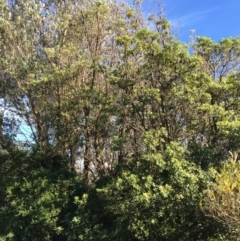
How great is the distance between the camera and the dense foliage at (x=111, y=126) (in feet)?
29.7

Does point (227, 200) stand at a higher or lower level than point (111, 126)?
lower

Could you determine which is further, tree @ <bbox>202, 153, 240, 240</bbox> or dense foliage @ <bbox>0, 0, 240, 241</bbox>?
dense foliage @ <bbox>0, 0, 240, 241</bbox>

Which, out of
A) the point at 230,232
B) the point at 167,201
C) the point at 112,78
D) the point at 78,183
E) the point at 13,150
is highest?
the point at 112,78

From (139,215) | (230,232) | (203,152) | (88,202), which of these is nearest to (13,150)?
(88,202)

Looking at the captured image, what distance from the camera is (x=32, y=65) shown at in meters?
11.9

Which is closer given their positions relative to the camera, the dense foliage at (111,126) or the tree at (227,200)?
the tree at (227,200)

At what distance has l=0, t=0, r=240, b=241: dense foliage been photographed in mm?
9055

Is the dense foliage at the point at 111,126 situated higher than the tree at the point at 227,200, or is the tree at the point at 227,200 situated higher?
the dense foliage at the point at 111,126

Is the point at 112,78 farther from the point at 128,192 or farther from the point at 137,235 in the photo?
the point at 137,235

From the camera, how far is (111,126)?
38.9 ft

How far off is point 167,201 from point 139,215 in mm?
748

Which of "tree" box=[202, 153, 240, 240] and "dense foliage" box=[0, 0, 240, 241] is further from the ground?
"dense foliage" box=[0, 0, 240, 241]

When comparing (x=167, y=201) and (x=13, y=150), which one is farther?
(x=13, y=150)

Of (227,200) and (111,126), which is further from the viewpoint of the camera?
(111,126)
